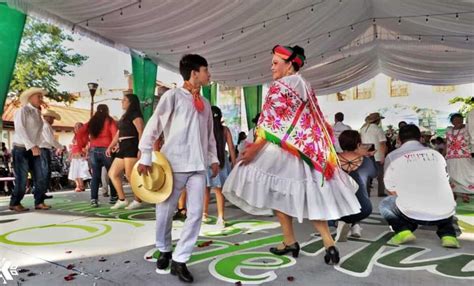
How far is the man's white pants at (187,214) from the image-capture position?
229cm

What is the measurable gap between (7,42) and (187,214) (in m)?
3.72

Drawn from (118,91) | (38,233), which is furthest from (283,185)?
(118,91)

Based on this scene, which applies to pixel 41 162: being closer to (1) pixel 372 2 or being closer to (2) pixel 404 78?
(1) pixel 372 2

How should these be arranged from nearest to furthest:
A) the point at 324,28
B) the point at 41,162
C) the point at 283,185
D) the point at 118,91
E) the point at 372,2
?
the point at 283,185 → the point at 41,162 → the point at 372,2 → the point at 324,28 → the point at 118,91

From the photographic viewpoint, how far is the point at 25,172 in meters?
4.92

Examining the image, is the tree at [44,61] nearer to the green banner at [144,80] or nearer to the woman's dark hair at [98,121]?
the green banner at [144,80]

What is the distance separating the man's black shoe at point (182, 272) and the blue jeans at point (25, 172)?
11.7 ft

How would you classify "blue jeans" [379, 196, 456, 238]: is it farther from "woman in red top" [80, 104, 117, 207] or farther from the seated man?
"woman in red top" [80, 104, 117, 207]

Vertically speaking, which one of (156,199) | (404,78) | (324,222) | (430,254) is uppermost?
(404,78)

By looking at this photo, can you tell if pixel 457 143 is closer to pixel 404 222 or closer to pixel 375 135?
pixel 375 135

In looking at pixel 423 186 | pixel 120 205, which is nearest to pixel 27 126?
pixel 120 205

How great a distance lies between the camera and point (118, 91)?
13.4 m

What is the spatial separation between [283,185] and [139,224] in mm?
2126

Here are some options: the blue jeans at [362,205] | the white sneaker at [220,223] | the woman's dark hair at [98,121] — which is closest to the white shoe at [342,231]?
the blue jeans at [362,205]
